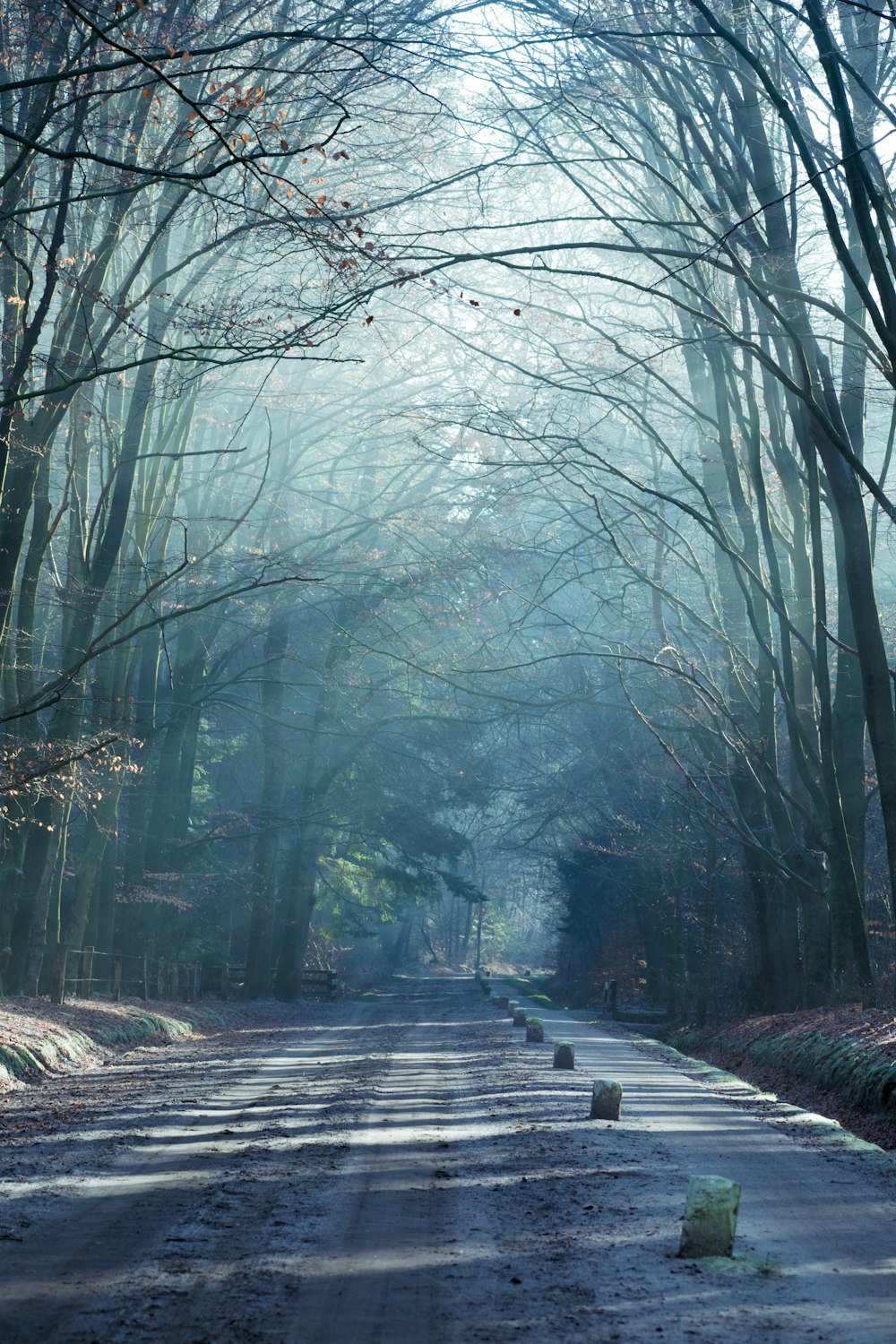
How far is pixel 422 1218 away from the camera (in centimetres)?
643

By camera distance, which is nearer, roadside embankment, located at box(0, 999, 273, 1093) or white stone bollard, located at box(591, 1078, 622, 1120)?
white stone bollard, located at box(591, 1078, 622, 1120)

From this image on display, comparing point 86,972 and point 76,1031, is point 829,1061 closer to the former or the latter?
point 76,1031

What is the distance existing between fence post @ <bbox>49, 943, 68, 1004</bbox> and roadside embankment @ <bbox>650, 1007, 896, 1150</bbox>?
31.5 feet

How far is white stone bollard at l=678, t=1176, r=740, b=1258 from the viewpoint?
554 cm

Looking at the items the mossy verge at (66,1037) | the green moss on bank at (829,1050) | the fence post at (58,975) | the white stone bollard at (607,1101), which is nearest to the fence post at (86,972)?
the mossy verge at (66,1037)

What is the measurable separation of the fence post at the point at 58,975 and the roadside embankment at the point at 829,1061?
9.60 m

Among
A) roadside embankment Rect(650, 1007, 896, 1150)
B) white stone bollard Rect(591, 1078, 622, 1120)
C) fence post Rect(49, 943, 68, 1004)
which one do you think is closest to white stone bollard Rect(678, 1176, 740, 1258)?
white stone bollard Rect(591, 1078, 622, 1120)

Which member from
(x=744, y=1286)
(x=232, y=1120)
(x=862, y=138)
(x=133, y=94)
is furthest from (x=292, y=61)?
(x=744, y=1286)

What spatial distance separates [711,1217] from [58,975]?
14.8 m

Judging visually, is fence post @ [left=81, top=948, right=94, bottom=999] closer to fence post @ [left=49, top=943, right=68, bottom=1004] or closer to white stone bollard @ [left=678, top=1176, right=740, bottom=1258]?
fence post @ [left=49, top=943, right=68, bottom=1004]

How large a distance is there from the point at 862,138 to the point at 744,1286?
45.1 feet

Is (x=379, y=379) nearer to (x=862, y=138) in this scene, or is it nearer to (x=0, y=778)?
(x=862, y=138)

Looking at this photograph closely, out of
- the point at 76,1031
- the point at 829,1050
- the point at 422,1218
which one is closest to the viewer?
the point at 422,1218

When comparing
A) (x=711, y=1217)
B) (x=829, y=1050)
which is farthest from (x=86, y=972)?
(x=711, y=1217)
